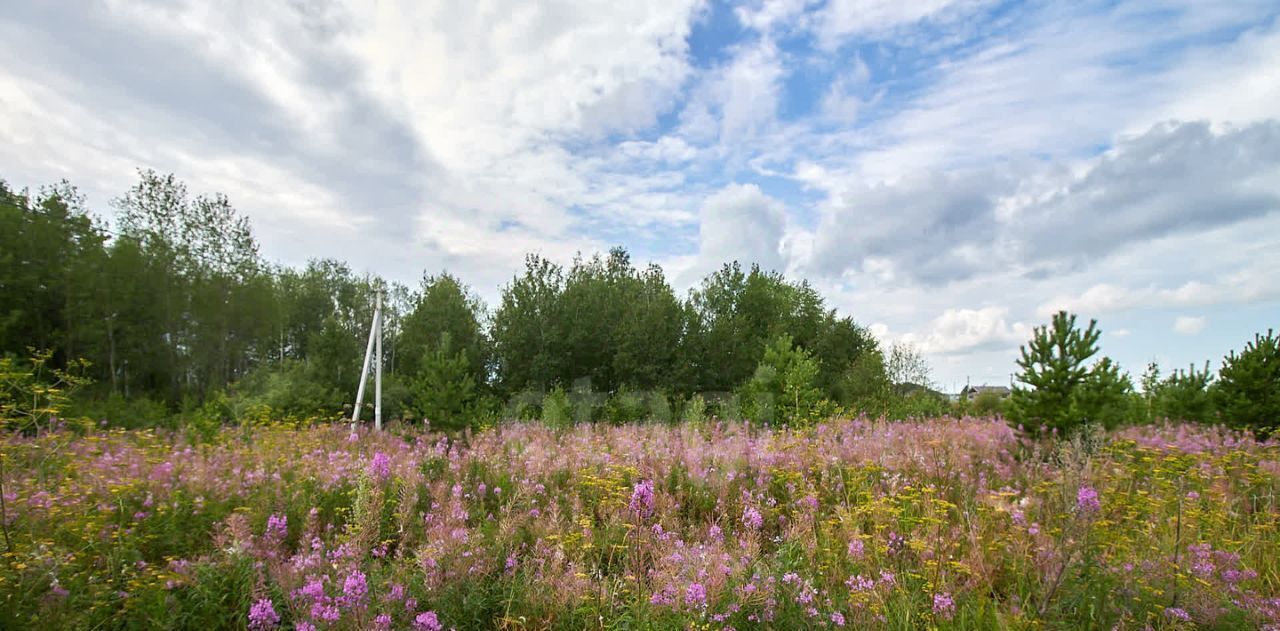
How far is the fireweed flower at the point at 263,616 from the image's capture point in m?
3.03

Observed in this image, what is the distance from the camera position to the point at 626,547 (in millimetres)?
3539

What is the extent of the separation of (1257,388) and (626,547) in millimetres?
12735

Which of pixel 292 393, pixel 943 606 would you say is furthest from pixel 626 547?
pixel 292 393

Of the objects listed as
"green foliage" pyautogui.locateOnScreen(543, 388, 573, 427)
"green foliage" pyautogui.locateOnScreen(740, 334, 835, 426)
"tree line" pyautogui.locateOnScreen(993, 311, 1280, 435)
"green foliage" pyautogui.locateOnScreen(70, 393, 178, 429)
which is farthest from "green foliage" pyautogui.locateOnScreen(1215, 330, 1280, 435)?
"green foliage" pyautogui.locateOnScreen(70, 393, 178, 429)

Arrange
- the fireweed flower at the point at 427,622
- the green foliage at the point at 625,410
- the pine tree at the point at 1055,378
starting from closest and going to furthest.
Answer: the fireweed flower at the point at 427,622, the pine tree at the point at 1055,378, the green foliage at the point at 625,410

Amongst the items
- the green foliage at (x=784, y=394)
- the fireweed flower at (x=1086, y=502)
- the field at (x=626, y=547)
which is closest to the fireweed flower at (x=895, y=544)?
the field at (x=626, y=547)

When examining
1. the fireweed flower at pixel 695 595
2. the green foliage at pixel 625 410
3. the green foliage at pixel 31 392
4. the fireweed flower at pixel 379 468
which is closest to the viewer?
the fireweed flower at pixel 695 595

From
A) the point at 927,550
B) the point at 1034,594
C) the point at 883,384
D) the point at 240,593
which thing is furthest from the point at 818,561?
the point at 883,384

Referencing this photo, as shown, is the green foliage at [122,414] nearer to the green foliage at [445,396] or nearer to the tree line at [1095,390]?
the green foliage at [445,396]

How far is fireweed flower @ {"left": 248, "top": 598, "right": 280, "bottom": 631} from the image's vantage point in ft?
9.95

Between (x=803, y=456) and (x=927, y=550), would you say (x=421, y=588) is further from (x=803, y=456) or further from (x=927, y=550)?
(x=803, y=456)

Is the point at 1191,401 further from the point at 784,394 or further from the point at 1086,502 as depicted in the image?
the point at 1086,502

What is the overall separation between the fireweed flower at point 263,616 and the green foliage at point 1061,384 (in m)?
9.01

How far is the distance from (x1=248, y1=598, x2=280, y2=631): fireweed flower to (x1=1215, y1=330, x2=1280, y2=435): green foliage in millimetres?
14011
